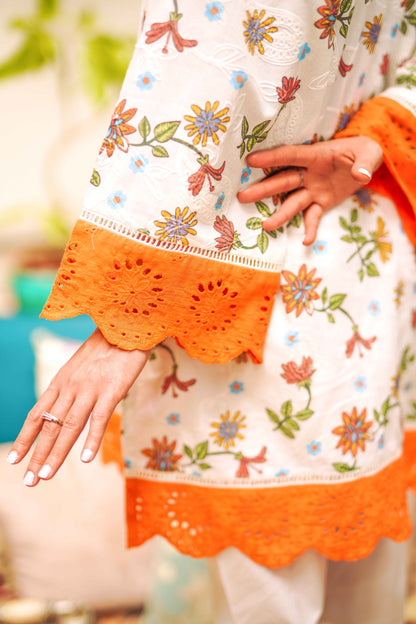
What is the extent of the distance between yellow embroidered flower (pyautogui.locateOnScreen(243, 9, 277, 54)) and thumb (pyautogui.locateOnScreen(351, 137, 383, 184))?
0.48ft

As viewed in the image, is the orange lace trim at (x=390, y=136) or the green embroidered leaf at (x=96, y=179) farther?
the orange lace trim at (x=390, y=136)

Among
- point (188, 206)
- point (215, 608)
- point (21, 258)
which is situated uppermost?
point (188, 206)

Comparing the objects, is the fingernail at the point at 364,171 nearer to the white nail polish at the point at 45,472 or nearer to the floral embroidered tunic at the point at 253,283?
the floral embroidered tunic at the point at 253,283

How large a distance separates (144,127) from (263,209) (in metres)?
0.15

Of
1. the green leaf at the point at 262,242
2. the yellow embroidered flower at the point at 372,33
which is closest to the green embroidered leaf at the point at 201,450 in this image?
the green leaf at the point at 262,242

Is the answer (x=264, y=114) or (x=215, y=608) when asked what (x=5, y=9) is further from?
(x=215, y=608)

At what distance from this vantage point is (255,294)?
524 mm

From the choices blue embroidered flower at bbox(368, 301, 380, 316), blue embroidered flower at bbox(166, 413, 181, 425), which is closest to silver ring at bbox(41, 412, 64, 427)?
blue embroidered flower at bbox(166, 413, 181, 425)

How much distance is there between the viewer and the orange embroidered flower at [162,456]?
0.59 meters

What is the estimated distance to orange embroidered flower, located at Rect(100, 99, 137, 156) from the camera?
45 cm

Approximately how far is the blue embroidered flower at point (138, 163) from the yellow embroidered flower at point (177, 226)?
1.7 inches

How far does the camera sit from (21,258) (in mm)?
1669

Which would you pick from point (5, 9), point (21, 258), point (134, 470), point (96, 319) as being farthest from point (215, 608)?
point (5, 9)

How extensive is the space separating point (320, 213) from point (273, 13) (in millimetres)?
199
